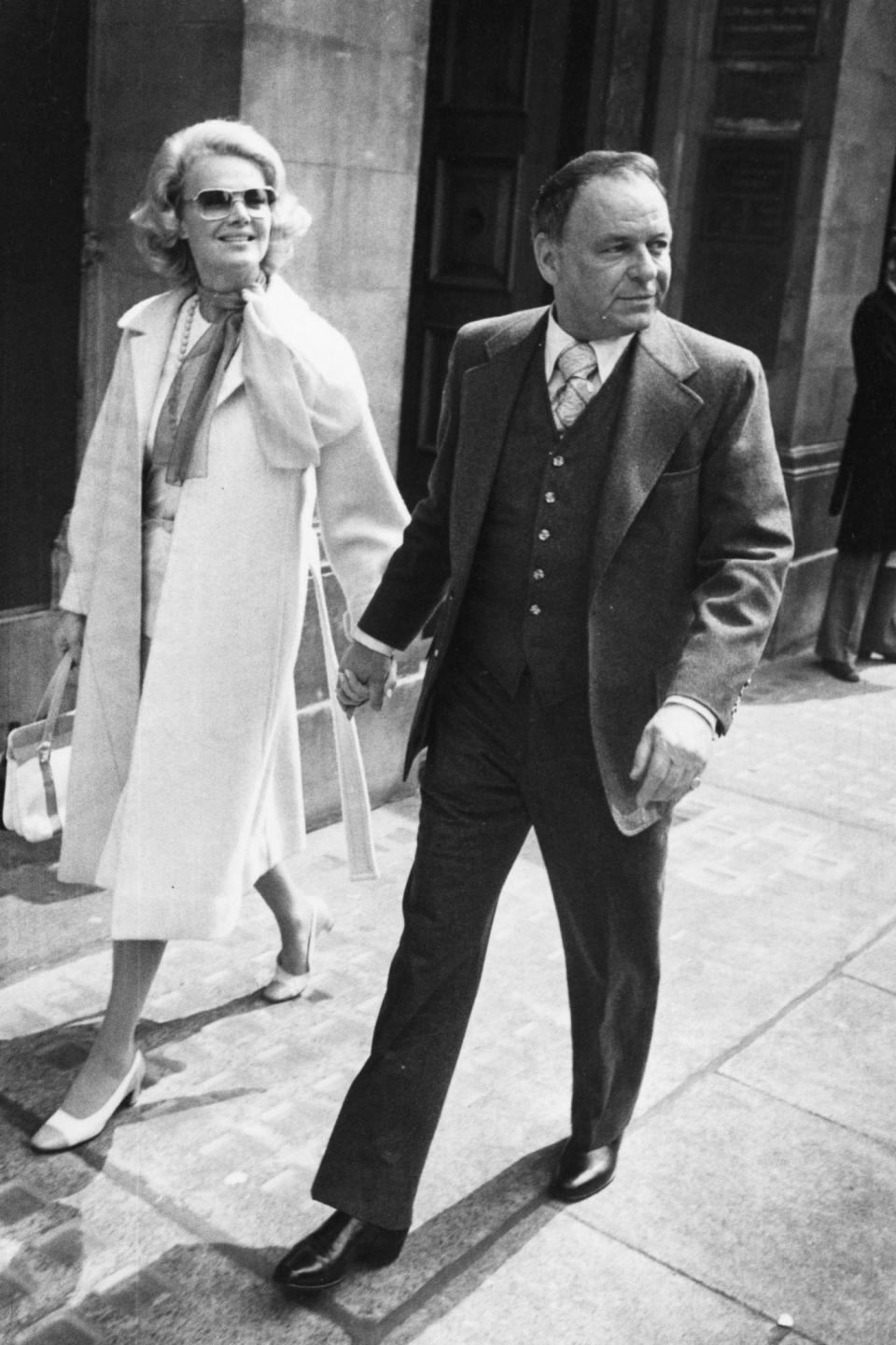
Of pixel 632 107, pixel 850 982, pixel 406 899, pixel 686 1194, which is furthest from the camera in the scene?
pixel 632 107

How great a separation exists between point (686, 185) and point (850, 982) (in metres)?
5.12

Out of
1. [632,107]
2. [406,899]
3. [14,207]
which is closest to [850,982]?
[406,899]

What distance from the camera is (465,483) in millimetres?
3205

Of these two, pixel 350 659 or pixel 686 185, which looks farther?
pixel 686 185

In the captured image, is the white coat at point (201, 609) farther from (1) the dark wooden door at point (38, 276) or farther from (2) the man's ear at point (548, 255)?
(1) the dark wooden door at point (38, 276)

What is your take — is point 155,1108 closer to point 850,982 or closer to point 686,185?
point 850,982

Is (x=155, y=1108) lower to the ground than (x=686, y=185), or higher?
lower

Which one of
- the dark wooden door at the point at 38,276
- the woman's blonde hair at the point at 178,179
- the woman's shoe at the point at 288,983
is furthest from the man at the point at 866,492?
the woman's blonde hair at the point at 178,179

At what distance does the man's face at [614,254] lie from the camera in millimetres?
3016

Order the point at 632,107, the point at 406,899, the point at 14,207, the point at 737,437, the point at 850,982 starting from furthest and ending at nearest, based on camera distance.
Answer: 1. the point at 632,107
2. the point at 14,207
3. the point at 850,982
4. the point at 406,899
5. the point at 737,437

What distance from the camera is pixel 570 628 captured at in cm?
317

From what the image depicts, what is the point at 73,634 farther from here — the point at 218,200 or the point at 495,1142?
the point at 495,1142

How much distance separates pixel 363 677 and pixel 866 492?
17.6 feet

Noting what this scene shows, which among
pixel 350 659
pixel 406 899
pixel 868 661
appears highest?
pixel 350 659
